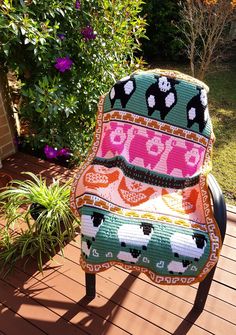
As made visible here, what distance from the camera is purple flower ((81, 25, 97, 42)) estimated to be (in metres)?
2.59

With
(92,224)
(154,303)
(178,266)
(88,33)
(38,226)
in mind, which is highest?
(88,33)

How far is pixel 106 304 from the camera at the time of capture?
183 centimetres

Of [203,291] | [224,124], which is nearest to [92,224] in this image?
[203,291]

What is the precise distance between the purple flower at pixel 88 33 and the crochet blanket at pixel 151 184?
2.77ft

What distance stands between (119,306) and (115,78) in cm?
185

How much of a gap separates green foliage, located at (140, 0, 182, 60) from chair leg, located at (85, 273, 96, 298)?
369 centimetres

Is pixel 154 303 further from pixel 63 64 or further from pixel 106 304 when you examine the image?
pixel 63 64

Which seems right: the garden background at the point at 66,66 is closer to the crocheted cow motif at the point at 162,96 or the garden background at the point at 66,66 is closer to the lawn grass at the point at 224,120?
the lawn grass at the point at 224,120

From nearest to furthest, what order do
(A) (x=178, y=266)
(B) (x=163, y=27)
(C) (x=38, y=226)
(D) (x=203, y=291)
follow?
(A) (x=178, y=266) < (D) (x=203, y=291) < (C) (x=38, y=226) < (B) (x=163, y=27)

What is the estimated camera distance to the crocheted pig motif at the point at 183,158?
1.85 m

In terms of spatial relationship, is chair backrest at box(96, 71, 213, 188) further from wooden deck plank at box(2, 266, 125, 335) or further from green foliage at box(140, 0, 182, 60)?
green foliage at box(140, 0, 182, 60)

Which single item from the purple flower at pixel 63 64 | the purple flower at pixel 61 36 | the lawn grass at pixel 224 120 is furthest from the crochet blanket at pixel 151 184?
the lawn grass at pixel 224 120

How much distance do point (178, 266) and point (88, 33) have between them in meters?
1.86

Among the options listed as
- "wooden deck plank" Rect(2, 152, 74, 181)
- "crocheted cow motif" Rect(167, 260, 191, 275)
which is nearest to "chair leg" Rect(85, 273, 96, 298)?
"crocheted cow motif" Rect(167, 260, 191, 275)
